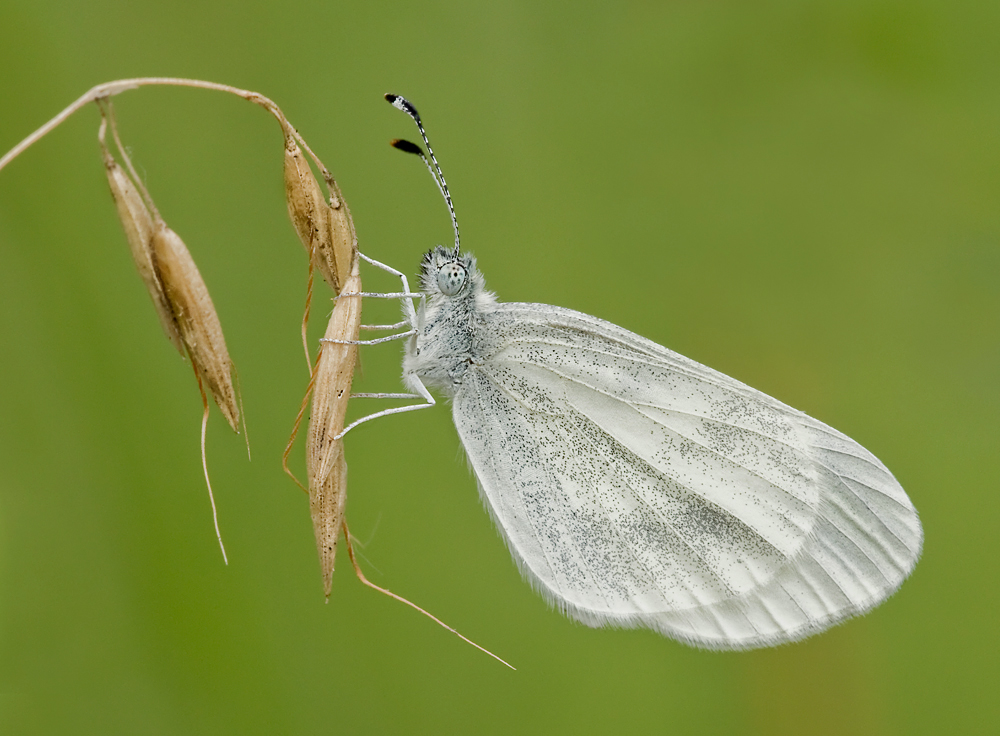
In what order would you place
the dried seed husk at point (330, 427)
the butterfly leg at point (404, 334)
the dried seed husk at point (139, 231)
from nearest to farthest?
the dried seed husk at point (139, 231) → the dried seed husk at point (330, 427) → the butterfly leg at point (404, 334)

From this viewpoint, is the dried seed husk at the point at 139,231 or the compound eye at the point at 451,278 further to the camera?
the compound eye at the point at 451,278

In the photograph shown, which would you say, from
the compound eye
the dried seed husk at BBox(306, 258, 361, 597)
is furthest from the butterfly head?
the dried seed husk at BBox(306, 258, 361, 597)

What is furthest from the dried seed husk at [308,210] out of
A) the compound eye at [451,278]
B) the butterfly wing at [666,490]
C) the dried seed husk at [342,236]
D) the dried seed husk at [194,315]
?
the butterfly wing at [666,490]

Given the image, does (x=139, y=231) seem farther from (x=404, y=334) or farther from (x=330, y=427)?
(x=404, y=334)

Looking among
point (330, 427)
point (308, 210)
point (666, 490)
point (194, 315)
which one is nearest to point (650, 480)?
point (666, 490)

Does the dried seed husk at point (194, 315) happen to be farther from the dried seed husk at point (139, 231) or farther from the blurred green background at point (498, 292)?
the blurred green background at point (498, 292)

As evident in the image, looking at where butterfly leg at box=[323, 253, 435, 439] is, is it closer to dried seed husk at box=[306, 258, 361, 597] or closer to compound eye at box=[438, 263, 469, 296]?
compound eye at box=[438, 263, 469, 296]

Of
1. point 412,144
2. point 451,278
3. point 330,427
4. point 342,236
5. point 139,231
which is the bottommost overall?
point 330,427
